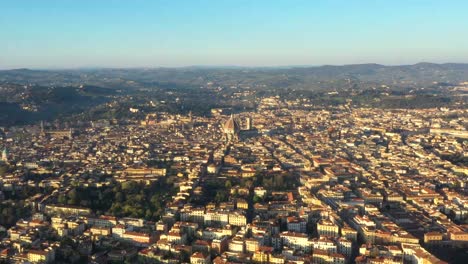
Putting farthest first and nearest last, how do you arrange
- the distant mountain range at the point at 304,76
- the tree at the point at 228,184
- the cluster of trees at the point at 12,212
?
the distant mountain range at the point at 304,76
the tree at the point at 228,184
the cluster of trees at the point at 12,212

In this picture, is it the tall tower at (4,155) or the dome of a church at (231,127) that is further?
the dome of a church at (231,127)

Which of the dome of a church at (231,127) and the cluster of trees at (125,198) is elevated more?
the dome of a church at (231,127)

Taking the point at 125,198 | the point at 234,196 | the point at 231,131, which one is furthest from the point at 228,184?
the point at 231,131

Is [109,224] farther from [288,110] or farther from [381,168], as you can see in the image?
[288,110]

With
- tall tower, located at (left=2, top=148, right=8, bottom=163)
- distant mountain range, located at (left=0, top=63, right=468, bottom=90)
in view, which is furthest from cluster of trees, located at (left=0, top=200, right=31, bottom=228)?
distant mountain range, located at (left=0, top=63, right=468, bottom=90)

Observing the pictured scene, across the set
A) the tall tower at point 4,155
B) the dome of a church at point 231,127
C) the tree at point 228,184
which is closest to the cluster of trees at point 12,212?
the tree at point 228,184

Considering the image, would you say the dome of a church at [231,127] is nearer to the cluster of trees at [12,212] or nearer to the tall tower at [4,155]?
the tall tower at [4,155]

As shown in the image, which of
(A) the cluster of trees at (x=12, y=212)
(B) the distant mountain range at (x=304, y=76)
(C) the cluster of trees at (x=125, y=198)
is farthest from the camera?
(B) the distant mountain range at (x=304, y=76)

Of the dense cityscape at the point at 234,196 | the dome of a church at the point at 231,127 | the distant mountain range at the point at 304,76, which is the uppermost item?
the distant mountain range at the point at 304,76

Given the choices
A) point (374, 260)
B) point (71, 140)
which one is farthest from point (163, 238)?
point (71, 140)
